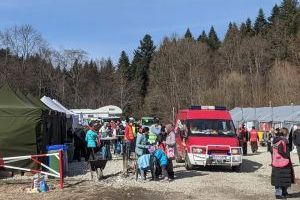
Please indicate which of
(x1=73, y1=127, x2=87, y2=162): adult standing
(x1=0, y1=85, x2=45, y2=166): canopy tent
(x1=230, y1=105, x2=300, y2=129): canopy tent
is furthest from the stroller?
(x1=230, y1=105, x2=300, y2=129): canopy tent

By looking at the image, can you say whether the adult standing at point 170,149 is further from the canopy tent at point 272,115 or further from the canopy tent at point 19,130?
the canopy tent at point 272,115

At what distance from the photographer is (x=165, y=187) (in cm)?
1661

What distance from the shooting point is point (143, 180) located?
17.9 metres

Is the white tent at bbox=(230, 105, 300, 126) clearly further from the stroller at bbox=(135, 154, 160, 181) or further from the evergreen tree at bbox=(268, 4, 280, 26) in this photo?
the evergreen tree at bbox=(268, 4, 280, 26)

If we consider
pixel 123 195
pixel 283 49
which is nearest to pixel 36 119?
pixel 123 195

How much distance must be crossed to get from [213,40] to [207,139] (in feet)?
334

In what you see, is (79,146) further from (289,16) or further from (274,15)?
(274,15)

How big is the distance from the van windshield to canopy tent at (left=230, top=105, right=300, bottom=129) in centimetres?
1786

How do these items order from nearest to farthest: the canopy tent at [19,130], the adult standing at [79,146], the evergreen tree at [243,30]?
the canopy tent at [19,130] < the adult standing at [79,146] < the evergreen tree at [243,30]

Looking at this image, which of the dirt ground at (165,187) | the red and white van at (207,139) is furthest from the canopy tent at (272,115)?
the dirt ground at (165,187)

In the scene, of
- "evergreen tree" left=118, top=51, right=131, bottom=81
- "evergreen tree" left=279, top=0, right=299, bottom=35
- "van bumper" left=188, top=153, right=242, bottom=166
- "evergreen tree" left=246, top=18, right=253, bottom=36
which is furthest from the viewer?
"evergreen tree" left=118, top=51, right=131, bottom=81

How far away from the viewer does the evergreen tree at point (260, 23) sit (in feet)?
379

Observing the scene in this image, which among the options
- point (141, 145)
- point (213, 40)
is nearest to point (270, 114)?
point (141, 145)

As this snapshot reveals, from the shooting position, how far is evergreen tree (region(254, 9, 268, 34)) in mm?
115569
